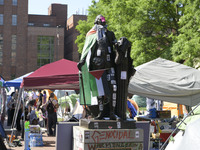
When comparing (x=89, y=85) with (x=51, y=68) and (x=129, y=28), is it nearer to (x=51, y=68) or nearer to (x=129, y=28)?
(x=51, y=68)

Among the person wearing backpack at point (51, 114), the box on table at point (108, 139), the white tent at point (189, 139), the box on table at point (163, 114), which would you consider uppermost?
the white tent at point (189, 139)

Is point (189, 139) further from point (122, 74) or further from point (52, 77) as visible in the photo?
point (52, 77)

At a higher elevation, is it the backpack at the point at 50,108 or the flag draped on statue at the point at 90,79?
the flag draped on statue at the point at 90,79

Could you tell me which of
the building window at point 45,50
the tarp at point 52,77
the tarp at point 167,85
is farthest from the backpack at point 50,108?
the building window at point 45,50

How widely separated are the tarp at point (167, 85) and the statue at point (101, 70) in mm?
4208

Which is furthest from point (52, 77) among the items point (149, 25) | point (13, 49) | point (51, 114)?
point (13, 49)

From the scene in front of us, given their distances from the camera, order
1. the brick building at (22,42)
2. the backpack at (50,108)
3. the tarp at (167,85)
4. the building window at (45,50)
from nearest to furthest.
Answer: the tarp at (167,85)
the backpack at (50,108)
the brick building at (22,42)
the building window at (45,50)

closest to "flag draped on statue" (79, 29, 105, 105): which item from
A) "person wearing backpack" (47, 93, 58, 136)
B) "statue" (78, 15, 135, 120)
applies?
"statue" (78, 15, 135, 120)

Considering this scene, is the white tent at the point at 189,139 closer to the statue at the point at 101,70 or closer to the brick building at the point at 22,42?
the statue at the point at 101,70

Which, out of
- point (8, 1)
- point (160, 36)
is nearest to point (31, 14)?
point (8, 1)

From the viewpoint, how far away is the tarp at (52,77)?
11.7 metres

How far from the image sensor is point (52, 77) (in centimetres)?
1189

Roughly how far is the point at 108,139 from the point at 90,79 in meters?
1.24

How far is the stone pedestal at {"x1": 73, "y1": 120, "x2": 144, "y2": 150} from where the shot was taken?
22.4 ft
